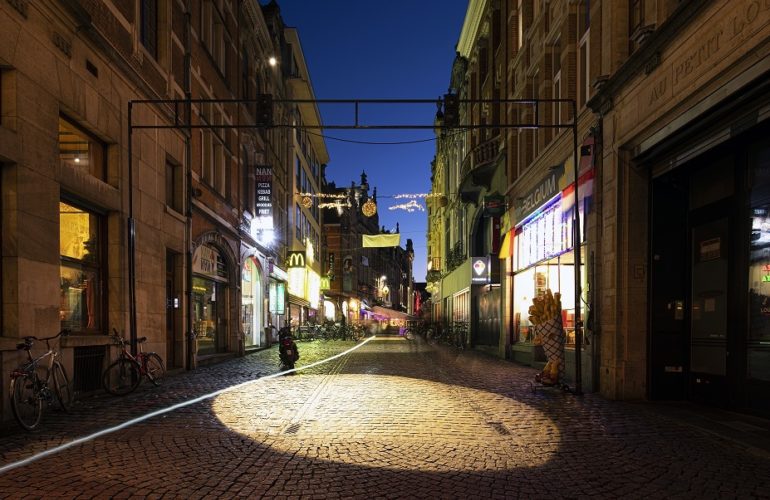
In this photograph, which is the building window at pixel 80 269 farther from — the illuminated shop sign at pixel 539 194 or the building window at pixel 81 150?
the illuminated shop sign at pixel 539 194

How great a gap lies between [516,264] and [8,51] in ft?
46.5

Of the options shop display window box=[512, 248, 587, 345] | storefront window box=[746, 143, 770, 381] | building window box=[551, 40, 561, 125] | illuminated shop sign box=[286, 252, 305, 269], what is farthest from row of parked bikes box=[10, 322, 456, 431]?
illuminated shop sign box=[286, 252, 305, 269]

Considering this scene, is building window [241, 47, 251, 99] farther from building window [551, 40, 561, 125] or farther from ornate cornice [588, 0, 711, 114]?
ornate cornice [588, 0, 711, 114]

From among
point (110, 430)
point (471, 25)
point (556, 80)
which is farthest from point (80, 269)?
point (471, 25)

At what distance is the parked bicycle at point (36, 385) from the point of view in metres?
7.21

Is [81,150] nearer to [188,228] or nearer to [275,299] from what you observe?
[188,228]

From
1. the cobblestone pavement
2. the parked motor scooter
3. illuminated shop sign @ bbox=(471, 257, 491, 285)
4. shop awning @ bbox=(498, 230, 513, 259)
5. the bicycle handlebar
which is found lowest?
the parked motor scooter

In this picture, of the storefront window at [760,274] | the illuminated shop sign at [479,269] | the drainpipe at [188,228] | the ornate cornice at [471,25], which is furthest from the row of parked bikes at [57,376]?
the ornate cornice at [471,25]

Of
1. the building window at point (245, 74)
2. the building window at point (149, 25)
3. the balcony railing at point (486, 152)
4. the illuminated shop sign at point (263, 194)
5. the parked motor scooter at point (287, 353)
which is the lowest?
the parked motor scooter at point (287, 353)

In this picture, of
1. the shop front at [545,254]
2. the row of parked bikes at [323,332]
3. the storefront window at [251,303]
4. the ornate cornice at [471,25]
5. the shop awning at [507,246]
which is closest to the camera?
the shop front at [545,254]

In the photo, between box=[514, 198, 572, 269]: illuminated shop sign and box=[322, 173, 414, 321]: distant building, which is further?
box=[322, 173, 414, 321]: distant building

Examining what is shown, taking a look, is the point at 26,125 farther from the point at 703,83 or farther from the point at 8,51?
the point at 703,83

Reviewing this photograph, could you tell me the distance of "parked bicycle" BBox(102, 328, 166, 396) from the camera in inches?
409

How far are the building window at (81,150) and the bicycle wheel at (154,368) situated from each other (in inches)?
141
